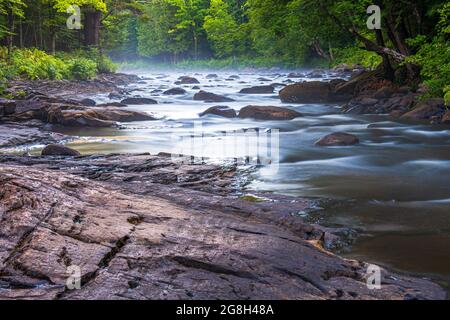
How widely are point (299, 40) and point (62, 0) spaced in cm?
2543

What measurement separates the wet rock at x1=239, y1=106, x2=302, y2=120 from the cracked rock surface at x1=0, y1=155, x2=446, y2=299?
12.2 m

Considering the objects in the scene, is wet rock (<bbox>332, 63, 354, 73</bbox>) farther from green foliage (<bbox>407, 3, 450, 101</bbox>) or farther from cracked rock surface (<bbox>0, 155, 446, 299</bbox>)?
cracked rock surface (<bbox>0, 155, 446, 299</bbox>)

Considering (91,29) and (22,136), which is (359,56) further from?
(91,29)

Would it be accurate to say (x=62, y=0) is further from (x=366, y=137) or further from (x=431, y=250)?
(x=431, y=250)

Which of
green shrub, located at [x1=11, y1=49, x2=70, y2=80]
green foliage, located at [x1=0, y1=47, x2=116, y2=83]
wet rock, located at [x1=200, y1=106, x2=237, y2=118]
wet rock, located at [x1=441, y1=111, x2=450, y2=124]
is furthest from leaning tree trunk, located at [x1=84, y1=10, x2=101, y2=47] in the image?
wet rock, located at [x1=441, y1=111, x2=450, y2=124]

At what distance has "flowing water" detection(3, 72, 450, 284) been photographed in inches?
216

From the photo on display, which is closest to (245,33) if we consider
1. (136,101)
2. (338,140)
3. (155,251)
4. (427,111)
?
(136,101)

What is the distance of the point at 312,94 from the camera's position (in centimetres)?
2325

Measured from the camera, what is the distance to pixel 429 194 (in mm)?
7586

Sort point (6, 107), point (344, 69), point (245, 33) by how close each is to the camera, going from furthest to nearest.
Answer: point (245, 33) < point (344, 69) < point (6, 107)

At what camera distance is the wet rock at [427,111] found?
52.3ft

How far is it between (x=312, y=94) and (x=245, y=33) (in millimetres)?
26823

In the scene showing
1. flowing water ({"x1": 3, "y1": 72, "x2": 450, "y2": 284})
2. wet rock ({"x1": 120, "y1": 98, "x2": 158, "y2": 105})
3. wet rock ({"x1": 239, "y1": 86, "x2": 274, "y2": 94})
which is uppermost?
wet rock ({"x1": 239, "y1": 86, "x2": 274, "y2": 94})

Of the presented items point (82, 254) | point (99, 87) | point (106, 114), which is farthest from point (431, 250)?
point (99, 87)
